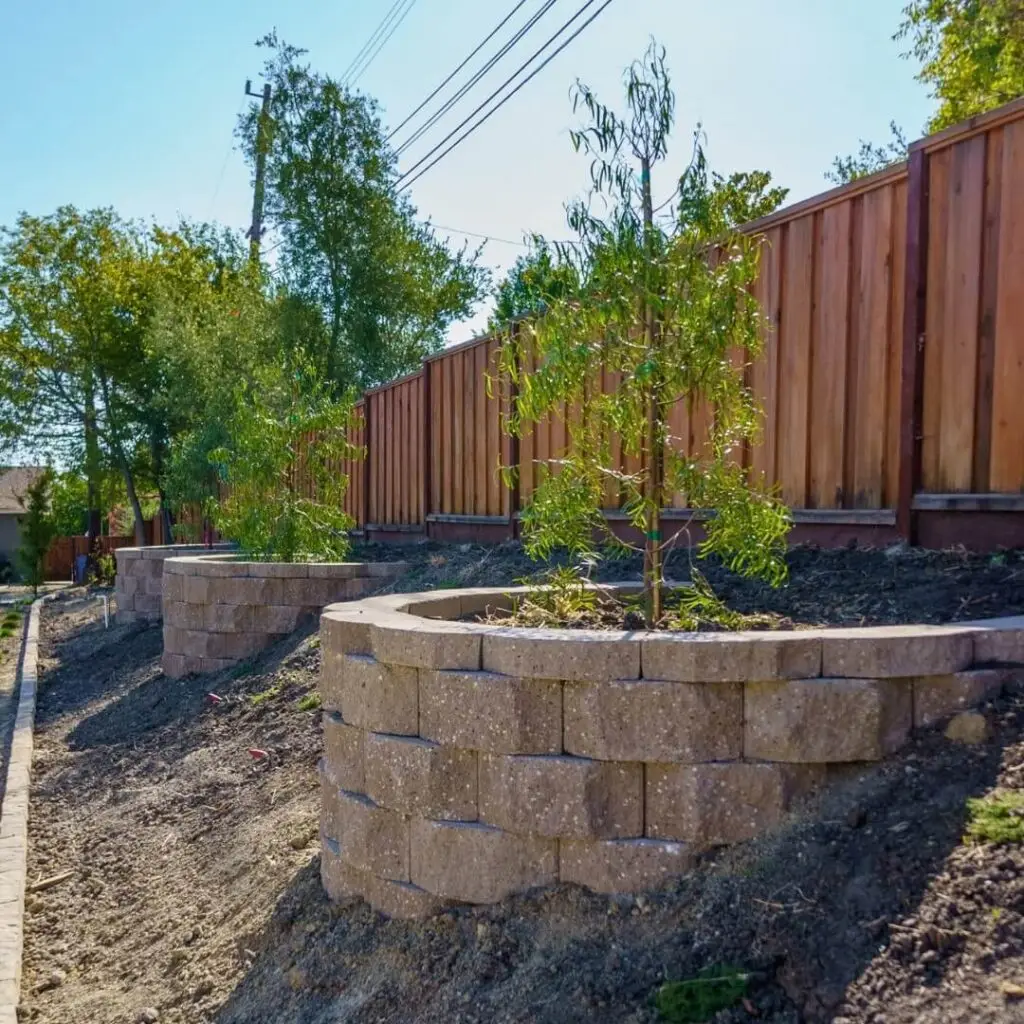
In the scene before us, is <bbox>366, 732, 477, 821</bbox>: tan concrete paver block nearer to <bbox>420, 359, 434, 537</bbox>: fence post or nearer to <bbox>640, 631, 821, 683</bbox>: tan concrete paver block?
<bbox>640, 631, 821, 683</bbox>: tan concrete paver block

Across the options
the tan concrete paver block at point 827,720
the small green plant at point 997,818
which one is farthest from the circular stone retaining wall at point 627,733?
the small green plant at point 997,818

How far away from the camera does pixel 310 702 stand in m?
5.82

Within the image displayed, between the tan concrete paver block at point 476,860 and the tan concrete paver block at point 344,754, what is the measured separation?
0.34 meters

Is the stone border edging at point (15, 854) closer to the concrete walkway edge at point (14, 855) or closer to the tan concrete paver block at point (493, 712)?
the concrete walkway edge at point (14, 855)

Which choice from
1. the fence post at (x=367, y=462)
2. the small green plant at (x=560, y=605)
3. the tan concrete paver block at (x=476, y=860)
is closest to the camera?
the tan concrete paver block at (x=476, y=860)

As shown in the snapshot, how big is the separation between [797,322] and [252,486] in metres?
5.33

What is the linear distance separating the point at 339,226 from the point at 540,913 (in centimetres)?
1481

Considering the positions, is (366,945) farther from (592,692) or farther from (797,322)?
(797,322)

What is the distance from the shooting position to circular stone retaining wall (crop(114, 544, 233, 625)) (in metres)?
11.7

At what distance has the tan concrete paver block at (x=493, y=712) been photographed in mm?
2912

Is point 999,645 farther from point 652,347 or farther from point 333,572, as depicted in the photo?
point 333,572

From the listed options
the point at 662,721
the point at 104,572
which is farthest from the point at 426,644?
the point at 104,572

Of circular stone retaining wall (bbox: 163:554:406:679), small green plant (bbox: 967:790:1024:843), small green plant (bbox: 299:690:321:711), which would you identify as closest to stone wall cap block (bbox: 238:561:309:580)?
circular stone retaining wall (bbox: 163:554:406:679)

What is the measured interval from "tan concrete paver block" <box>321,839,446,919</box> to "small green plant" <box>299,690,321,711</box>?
2120 mm
